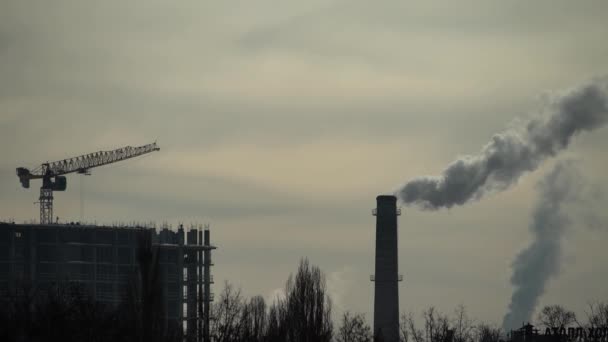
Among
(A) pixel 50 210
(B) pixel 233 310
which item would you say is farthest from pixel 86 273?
(B) pixel 233 310

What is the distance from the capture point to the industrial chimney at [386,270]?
12694 cm

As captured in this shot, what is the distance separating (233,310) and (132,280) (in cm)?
1919

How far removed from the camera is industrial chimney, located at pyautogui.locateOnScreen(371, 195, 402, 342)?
12694 cm

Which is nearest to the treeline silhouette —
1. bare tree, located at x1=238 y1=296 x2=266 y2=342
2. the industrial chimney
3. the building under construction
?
bare tree, located at x1=238 y1=296 x2=266 y2=342

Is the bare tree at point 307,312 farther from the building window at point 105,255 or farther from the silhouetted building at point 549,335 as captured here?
the building window at point 105,255

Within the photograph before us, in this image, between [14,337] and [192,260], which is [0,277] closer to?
[192,260]

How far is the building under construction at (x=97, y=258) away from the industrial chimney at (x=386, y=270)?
48998 millimetres

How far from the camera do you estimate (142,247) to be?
58094mm

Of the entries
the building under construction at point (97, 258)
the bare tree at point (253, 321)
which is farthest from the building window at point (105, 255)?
the bare tree at point (253, 321)

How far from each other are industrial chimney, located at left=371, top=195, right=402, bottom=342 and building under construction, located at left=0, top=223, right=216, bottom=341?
49.0m

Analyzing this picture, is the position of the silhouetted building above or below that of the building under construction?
below

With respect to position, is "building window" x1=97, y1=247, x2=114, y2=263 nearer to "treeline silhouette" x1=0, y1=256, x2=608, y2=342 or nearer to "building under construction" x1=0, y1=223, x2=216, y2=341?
"building under construction" x1=0, y1=223, x2=216, y2=341

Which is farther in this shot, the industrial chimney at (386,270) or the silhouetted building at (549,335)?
the industrial chimney at (386,270)

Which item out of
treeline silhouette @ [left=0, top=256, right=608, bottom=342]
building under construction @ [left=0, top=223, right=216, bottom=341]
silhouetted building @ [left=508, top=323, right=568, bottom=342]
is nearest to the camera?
treeline silhouette @ [left=0, top=256, right=608, bottom=342]
